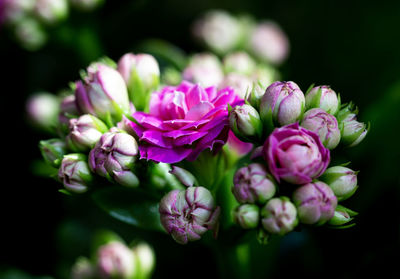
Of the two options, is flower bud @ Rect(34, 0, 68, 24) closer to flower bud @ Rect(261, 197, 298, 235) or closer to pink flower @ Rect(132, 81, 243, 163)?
pink flower @ Rect(132, 81, 243, 163)

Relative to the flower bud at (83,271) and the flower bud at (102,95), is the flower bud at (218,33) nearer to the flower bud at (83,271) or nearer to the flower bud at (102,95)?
the flower bud at (102,95)

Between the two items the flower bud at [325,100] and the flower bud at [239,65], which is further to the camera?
the flower bud at [239,65]

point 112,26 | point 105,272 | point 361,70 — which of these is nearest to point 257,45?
point 361,70

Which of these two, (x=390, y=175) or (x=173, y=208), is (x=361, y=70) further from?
(x=173, y=208)

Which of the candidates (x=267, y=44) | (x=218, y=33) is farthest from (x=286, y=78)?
(x=218, y=33)

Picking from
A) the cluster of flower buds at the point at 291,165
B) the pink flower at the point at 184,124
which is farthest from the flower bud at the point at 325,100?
the pink flower at the point at 184,124

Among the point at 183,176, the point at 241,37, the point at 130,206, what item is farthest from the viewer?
the point at 241,37

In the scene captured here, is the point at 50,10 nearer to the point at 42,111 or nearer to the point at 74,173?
the point at 42,111

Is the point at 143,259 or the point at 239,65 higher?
the point at 239,65
